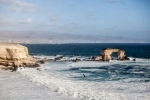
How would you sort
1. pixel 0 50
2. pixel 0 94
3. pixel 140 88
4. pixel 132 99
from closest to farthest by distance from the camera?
pixel 132 99 → pixel 0 94 → pixel 140 88 → pixel 0 50

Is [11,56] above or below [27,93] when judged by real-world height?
above

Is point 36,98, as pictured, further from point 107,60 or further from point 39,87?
point 107,60

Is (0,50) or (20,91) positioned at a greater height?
(0,50)

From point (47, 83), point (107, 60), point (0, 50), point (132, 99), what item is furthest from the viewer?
point (107, 60)

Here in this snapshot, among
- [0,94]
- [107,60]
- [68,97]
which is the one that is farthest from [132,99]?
[107,60]

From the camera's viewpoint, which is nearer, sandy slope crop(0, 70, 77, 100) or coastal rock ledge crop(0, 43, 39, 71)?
sandy slope crop(0, 70, 77, 100)

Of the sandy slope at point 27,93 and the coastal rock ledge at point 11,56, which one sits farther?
the coastal rock ledge at point 11,56

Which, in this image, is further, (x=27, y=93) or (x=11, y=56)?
(x=11, y=56)

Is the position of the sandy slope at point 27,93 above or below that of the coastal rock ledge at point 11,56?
below

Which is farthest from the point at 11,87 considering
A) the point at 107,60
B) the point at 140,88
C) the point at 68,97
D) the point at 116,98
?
the point at 107,60

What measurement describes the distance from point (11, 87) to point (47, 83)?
14.2ft

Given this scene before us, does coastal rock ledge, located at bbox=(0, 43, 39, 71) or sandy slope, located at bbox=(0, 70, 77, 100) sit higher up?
coastal rock ledge, located at bbox=(0, 43, 39, 71)

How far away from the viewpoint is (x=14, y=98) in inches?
855

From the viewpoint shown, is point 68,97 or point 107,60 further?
point 107,60
